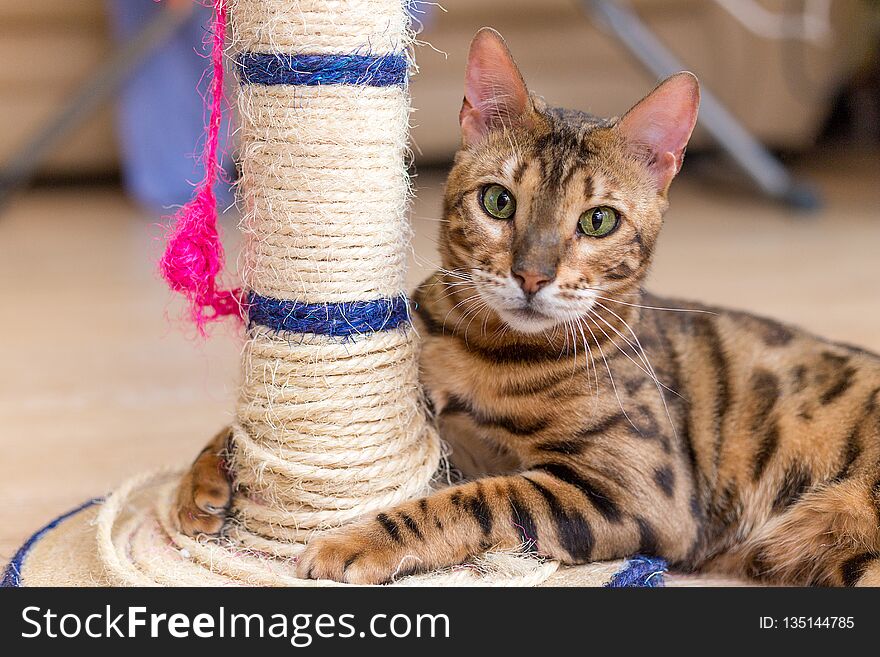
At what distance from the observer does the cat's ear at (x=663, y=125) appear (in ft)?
3.98

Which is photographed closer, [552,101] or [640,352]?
[640,352]

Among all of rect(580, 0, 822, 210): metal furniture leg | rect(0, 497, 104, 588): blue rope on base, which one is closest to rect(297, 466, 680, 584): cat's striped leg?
rect(0, 497, 104, 588): blue rope on base

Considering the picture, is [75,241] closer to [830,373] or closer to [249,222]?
[249,222]

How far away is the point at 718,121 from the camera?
332 centimetres

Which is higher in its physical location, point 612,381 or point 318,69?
point 318,69

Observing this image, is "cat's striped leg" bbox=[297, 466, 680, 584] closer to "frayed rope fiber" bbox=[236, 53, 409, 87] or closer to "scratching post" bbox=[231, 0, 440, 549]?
"scratching post" bbox=[231, 0, 440, 549]

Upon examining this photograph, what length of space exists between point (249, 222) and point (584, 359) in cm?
46

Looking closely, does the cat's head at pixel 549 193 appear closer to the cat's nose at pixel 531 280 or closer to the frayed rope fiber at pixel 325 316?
the cat's nose at pixel 531 280

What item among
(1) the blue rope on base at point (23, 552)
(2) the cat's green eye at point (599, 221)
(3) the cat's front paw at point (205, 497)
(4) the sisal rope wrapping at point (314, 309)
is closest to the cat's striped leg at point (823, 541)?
(4) the sisal rope wrapping at point (314, 309)

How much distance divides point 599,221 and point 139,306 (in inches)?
63.9

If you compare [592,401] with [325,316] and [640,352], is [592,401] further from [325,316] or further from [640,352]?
[325,316]

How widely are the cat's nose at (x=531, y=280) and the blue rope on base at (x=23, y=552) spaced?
2.22 feet

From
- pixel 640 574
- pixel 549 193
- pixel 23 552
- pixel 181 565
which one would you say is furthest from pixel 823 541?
pixel 23 552

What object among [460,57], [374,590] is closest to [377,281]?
[374,590]
